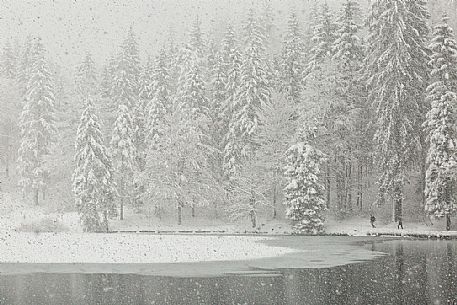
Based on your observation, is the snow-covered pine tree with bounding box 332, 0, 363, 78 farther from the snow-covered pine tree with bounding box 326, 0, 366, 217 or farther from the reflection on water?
the reflection on water

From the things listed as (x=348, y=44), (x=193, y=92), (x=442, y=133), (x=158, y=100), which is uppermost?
(x=348, y=44)

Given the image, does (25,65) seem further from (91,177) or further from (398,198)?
(398,198)

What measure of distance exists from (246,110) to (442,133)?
1890 cm

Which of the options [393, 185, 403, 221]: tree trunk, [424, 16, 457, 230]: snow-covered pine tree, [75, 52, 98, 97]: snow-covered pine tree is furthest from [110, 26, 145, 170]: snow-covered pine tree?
[424, 16, 457, 230]: snow-covered pine tree

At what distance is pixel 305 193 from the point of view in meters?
44.7

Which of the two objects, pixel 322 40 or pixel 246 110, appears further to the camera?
pixel 322 40

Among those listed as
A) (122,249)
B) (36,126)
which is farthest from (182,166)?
(122,249)

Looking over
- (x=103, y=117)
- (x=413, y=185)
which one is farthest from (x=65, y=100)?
(x=413, y=185)

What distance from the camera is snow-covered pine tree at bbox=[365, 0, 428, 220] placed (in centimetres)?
4391

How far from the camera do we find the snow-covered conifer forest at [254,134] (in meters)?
44.2

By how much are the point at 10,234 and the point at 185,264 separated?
1564cm

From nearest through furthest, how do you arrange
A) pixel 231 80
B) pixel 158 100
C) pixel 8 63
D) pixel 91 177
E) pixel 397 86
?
pixel 397 86 → pixel 91 177 → pixel 231 80 → pixel 158 100 → pixel 8 63

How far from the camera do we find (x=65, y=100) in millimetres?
72312

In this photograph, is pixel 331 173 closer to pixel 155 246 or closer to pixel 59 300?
pixel 155 246
